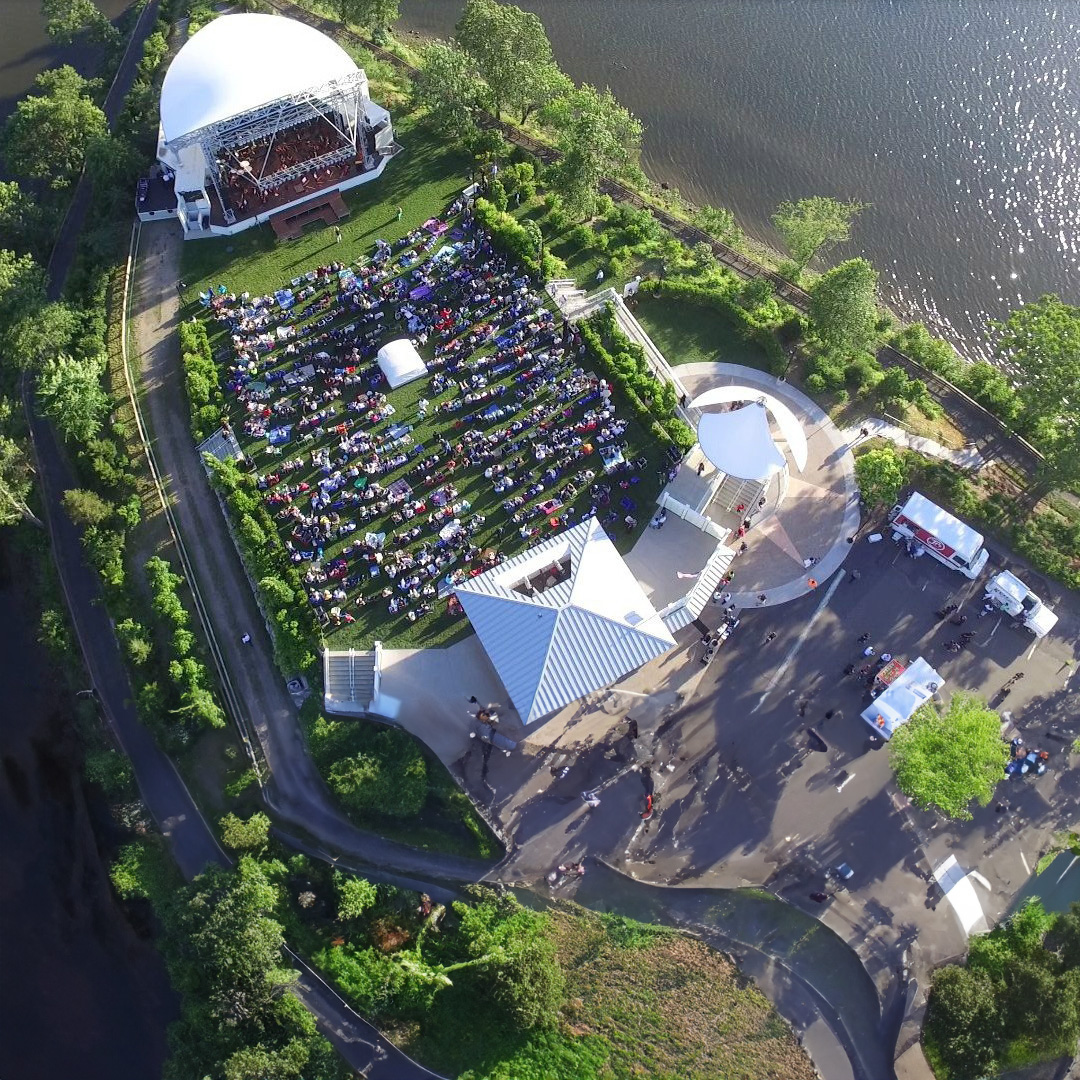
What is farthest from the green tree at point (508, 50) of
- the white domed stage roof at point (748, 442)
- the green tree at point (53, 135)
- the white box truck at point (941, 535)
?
the white box truck at point (941, 535)

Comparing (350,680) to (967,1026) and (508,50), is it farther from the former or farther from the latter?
(508,50)

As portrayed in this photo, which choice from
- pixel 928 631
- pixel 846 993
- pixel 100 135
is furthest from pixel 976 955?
pixel 100 135

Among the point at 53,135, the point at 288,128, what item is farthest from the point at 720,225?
the point at 53,135

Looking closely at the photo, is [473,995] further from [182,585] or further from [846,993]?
[182,585]

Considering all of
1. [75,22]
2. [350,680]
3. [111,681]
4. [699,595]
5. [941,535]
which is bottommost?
[111,681]

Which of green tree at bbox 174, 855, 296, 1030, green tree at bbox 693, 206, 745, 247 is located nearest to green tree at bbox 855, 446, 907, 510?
green tree at bbox 693, 206, 745, 247

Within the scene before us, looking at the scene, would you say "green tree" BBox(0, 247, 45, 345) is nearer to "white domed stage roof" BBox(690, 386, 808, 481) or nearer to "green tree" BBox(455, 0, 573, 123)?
"green tree" BBox(455, 0, 573, 123)
